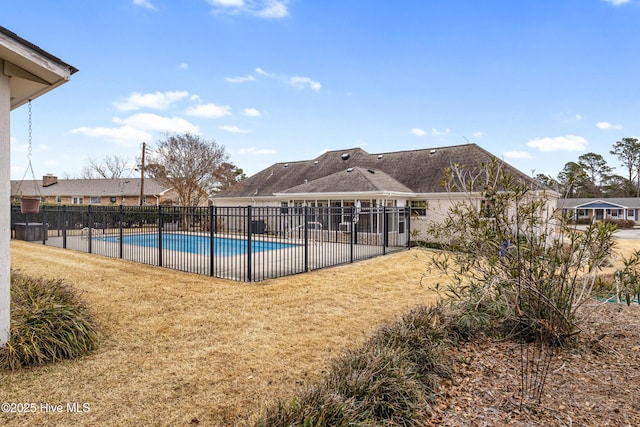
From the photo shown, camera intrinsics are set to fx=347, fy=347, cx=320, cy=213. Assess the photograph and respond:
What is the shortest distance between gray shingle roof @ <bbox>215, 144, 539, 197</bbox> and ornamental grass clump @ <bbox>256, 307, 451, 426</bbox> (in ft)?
44.1

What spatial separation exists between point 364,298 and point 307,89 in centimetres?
1537

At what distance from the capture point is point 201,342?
4.63 metres

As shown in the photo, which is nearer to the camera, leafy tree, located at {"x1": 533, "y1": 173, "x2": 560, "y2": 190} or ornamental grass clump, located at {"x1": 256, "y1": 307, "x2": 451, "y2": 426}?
ornamental grass clump, located at {"x1": 256, "y1": 307, "x2": 451, "y2": 426}

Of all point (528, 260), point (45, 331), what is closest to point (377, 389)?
point (528, 260)

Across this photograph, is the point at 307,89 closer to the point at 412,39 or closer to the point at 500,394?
the point at 412,39

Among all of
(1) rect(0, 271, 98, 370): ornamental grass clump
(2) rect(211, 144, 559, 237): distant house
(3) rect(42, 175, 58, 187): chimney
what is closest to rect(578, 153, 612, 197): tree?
(2) rect(211, 144, 559, 237): distant house

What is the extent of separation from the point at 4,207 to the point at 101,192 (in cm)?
4622

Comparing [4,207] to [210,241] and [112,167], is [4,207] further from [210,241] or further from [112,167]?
[112,167]

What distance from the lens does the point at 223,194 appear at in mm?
26547

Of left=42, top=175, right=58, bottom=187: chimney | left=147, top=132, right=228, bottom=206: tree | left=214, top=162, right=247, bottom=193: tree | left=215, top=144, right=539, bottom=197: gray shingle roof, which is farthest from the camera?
left=42, top=175, right=58, bottom=187: chimney

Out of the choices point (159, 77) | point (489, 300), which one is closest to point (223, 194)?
point (159, 77)

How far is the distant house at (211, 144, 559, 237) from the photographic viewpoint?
1762 centimetres

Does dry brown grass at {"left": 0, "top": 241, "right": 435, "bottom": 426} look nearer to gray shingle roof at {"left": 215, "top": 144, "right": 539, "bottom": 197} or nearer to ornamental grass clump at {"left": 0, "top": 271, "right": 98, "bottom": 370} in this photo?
ornamental grass clump at {"left": 0, "top": 271, "right": 98, "bottom": 370}

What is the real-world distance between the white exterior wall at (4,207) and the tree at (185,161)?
75.3ft
